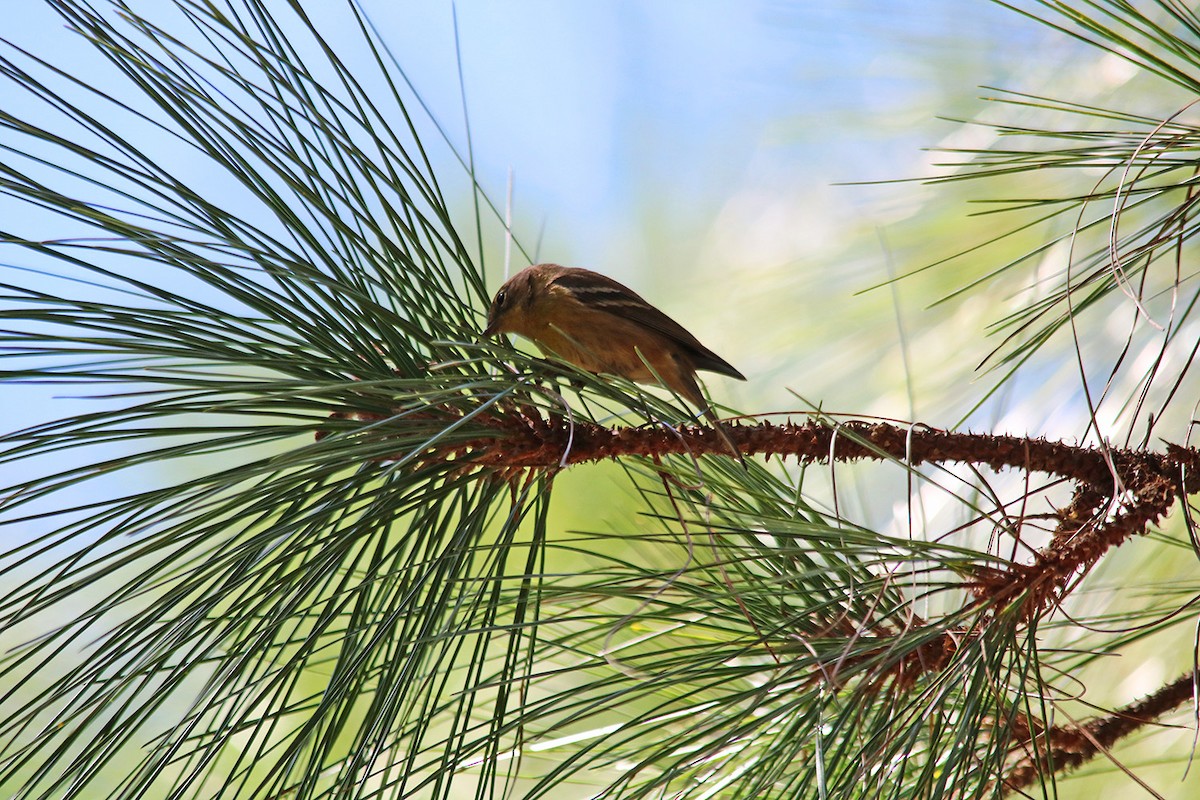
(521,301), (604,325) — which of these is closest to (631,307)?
(604,325)

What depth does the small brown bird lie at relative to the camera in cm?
204

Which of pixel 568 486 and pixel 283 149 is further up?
pixel 568 486

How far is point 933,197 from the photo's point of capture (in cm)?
241

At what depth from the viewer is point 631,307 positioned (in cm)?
206

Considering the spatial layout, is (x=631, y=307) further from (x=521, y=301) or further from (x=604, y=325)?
(x=521, y=301)

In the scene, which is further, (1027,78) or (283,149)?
(1027,78)

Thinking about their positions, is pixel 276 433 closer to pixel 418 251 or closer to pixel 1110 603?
pixel 418 251

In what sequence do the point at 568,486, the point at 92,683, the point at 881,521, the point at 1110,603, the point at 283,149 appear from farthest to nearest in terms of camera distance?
the point at 568,486
the point at 881,521
the point at 1110,603
the point at 283,149
the point at 92,683

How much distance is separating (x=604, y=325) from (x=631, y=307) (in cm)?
7

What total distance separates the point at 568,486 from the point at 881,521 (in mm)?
738

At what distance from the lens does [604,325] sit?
82.7 inches

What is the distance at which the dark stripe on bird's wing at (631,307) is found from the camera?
2.03m

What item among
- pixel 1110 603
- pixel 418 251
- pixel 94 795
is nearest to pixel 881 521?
pixel 1110 603

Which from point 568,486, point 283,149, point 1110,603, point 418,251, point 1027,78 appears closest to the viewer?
point 283,149
